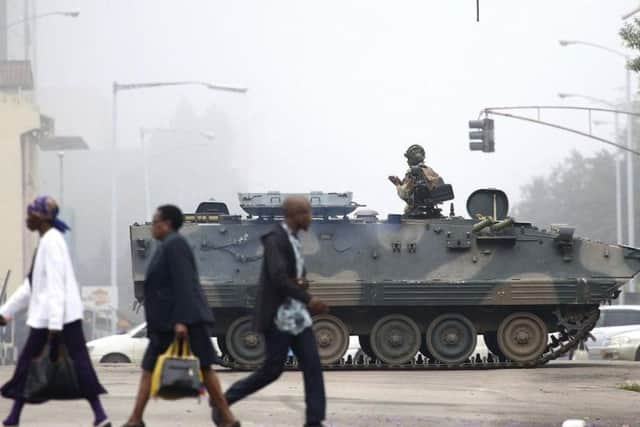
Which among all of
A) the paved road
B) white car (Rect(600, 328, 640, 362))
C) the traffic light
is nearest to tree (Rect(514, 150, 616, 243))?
the traffic light

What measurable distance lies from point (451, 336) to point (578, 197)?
223 feet

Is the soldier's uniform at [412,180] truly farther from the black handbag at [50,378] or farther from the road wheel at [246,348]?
the black handbag at [50,378]

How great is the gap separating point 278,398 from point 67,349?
5199 mm

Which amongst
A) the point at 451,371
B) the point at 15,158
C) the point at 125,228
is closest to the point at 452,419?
the point at 451,371

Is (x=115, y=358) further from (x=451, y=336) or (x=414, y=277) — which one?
(x=451, y=336)

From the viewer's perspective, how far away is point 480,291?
25.5 m

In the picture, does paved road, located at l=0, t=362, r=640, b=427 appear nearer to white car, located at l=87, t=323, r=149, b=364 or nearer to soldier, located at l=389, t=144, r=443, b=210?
soldier, located at l=389, t=144, r=443, b=210

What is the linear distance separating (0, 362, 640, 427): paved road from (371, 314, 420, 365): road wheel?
2.04 metres

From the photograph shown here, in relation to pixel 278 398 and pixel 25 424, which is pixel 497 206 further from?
pixel 25 424

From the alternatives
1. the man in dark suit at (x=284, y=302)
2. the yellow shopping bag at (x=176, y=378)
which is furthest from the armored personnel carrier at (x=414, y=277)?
the yellow shopping bag at (x=176, y=378)

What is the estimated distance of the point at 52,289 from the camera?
42.7ft

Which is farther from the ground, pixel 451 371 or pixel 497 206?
pixel 497 206

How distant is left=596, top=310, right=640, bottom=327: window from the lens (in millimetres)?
34281

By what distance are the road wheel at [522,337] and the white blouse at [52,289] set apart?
1317cm
